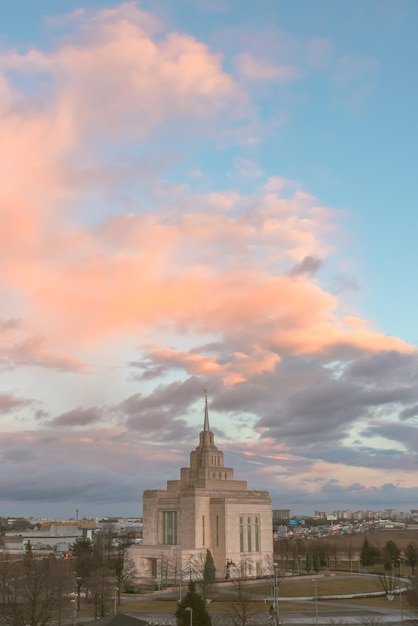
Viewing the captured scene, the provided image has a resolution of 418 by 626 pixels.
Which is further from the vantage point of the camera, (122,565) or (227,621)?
(122,565)

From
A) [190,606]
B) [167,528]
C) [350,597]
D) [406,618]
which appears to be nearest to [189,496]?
[167,528]

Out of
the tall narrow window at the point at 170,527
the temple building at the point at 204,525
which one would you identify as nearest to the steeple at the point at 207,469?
the temple building at the point at 204,525

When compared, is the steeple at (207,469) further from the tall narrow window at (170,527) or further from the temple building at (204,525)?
the tall narrow window at (170,527)

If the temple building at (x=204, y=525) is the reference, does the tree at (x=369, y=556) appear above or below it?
below

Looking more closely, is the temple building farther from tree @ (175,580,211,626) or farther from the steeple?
tree @ (175,580,211,626)

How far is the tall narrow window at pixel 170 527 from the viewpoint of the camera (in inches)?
4729

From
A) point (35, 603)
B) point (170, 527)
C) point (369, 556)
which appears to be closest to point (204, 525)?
point (170, 527)

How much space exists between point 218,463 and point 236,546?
654 inches

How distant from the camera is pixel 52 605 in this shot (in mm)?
59844

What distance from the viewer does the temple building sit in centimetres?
11162

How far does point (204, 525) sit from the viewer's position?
11681 cm

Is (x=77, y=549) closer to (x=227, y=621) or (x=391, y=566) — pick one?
(x=391, y=566)

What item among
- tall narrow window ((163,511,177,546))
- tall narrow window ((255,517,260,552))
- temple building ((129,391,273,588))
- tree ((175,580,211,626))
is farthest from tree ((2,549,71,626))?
tall narrow window ((255,517,260,552))

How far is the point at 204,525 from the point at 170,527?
24.4 feet
